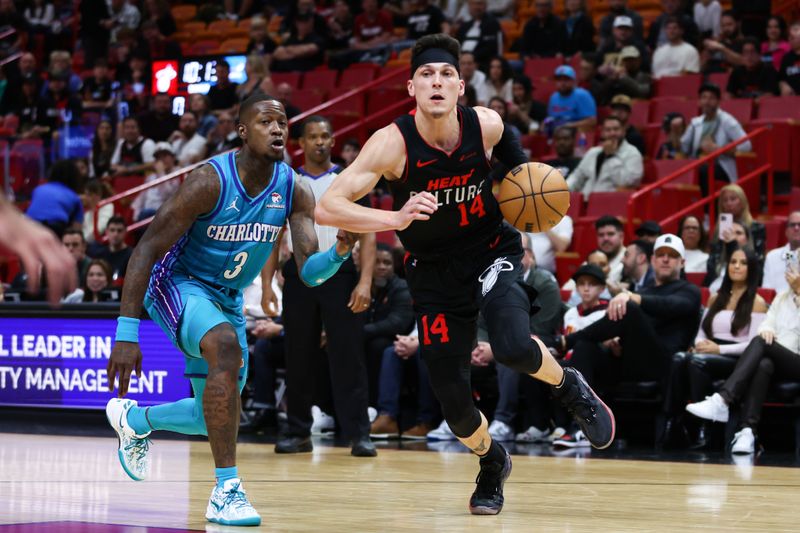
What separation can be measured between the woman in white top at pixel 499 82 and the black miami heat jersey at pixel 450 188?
30.4ft

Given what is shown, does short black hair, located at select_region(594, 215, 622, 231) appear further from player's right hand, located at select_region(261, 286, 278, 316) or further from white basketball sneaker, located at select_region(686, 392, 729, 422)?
player's right hand, located at select_region(261, 286, 278, 316)

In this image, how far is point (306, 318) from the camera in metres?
9.08

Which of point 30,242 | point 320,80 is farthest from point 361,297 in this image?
Answer: point 320,80

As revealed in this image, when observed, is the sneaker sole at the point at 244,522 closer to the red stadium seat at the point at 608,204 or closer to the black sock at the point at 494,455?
the black sock at the point at 494,455

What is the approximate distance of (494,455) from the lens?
20.3 ft

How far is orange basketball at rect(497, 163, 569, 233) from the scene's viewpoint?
19.7 feet

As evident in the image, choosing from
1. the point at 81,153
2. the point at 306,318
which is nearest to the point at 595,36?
the point at 81,153

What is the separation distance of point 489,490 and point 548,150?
923 cm

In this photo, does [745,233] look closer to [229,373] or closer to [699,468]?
[699,468]

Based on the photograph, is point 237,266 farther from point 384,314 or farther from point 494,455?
point 384,314

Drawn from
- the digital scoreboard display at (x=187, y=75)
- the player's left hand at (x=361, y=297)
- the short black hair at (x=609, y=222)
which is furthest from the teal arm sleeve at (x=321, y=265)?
the digital scoreboard display at (x=187, y=75)

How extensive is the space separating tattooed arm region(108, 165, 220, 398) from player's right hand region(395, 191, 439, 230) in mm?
1128

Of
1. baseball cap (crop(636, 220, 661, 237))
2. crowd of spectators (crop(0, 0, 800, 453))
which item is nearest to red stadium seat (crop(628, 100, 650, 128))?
crowd of spectators (crop(0, 0, 800, 453))

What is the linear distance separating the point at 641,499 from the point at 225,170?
8.85 ft
